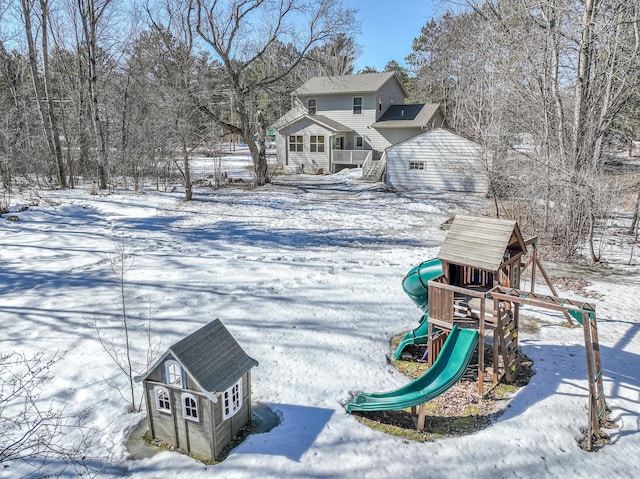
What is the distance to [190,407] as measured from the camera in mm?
4480

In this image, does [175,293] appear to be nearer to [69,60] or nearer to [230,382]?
[230,382]

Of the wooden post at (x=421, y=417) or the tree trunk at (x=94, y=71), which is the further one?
the tree trunk at (x=94, y=71)

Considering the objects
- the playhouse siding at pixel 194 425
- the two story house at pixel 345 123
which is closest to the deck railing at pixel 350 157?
the two story house at pixel 345 123

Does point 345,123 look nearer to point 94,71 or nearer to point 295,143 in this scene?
point 295,143

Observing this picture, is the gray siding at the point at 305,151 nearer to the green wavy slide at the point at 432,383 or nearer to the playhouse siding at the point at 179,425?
the green wavy slide at the point at 432,383

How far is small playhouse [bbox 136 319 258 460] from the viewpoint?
14.4ft

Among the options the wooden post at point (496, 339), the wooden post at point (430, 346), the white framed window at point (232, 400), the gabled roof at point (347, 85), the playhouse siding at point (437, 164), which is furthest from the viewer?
the gabled roof at point (347, 85)

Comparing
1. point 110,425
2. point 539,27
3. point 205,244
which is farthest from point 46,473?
point 539,27

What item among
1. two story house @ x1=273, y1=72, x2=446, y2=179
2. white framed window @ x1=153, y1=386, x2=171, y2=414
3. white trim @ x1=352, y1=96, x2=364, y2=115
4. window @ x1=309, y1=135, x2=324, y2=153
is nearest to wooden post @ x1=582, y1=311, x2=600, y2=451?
white framed window @ x1=153, y1=386, x2=171, y2=414

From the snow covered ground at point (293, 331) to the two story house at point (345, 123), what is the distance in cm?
1571

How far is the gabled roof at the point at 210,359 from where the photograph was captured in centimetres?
434

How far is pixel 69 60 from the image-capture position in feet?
101

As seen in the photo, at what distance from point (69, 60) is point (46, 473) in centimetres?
3419

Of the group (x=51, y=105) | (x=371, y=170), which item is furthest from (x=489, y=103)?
(x=51, y=105)
